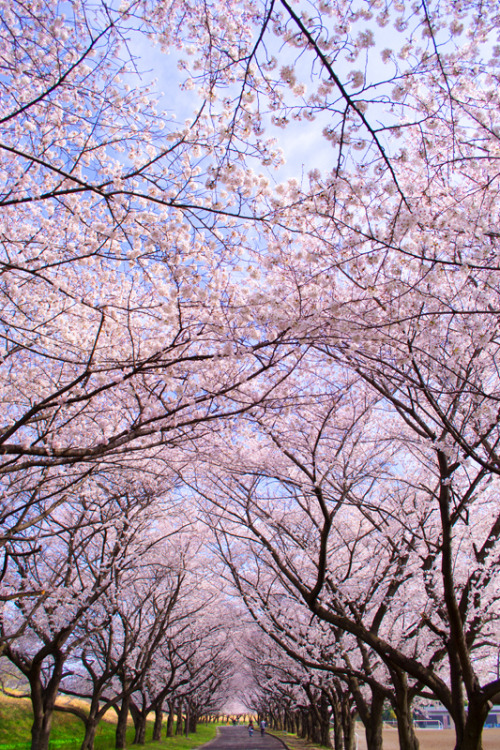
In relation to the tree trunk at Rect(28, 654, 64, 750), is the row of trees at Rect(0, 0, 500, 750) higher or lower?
higher

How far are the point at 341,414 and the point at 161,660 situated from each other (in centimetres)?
2041

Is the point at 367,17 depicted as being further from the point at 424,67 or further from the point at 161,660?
the point at 161,660

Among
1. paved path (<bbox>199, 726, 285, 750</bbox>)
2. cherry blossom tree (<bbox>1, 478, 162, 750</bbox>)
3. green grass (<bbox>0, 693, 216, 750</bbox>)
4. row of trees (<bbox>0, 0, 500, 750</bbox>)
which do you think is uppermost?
row of trees (<bbox>0, 0, 500, 750</bbox>)

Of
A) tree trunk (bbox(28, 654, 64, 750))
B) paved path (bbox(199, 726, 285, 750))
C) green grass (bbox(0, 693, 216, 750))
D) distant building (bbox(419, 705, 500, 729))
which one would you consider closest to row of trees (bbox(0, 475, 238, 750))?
tree trunk (bbox(28, 654, 64, 750))

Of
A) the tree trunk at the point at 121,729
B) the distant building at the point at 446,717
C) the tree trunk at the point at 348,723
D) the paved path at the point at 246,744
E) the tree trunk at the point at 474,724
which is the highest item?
the tree trunk at the point at 474,724

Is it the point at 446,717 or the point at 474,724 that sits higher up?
the point at 474,724

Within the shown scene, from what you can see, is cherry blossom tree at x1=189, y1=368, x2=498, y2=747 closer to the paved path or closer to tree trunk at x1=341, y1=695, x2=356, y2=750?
tree trunk at x1=341, y1=695, x2=356, y2=750

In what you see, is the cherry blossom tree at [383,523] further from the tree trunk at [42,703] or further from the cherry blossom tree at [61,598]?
the tree trunk at [42,703]

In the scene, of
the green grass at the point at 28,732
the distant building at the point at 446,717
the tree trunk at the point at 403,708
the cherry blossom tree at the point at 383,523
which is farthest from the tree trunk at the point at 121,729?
the distant building at the point at 446,717

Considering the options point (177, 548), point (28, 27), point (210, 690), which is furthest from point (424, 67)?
point (210, 690)

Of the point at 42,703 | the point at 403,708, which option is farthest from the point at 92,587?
the point at 403,708

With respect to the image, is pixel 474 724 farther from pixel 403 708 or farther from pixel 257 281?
pixel 257 281

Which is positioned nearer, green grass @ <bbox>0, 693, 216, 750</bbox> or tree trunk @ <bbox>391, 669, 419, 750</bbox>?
tree trunk @ <bbox>391, 669, 419, 750</bbox>

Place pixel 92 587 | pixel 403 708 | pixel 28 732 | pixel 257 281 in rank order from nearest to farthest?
pixel 257 281
pixel 403 708
pixel 92 587
pixel 28 732
